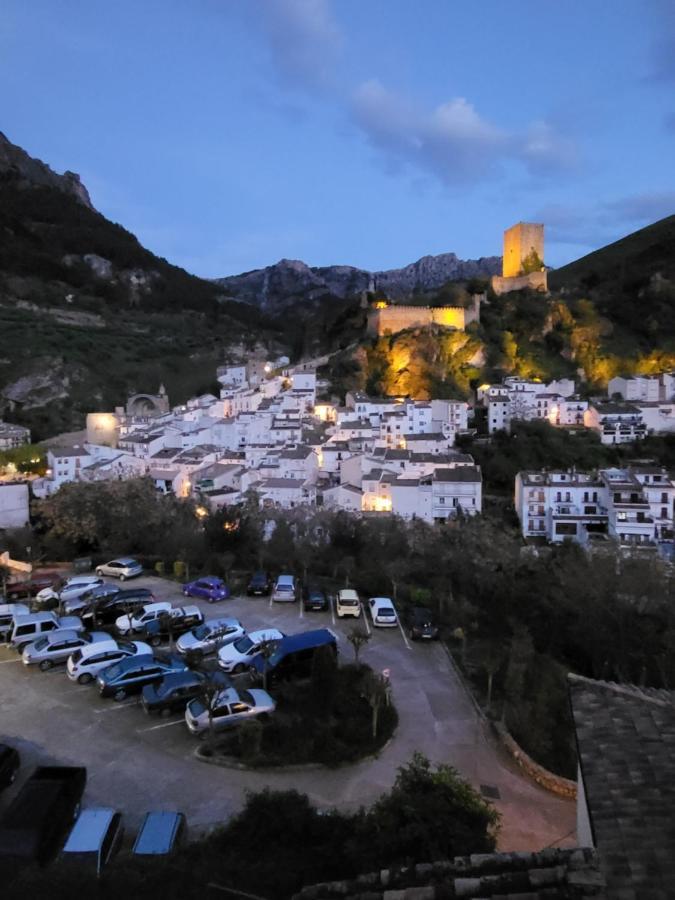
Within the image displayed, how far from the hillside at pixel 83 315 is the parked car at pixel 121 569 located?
34.2 m

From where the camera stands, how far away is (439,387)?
4962 centimetres

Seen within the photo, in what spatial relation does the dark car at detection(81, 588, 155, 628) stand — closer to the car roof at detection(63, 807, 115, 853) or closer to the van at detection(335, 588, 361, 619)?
the van at detection(335, 588, 361, 619)

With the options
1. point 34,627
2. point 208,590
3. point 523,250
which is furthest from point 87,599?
point 523,250

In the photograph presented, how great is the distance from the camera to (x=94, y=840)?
555 centimetres

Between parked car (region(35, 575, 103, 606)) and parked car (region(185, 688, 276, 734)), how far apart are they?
6573mm

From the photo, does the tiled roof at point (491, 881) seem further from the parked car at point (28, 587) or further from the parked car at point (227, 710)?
the parked car at point (28, 587)

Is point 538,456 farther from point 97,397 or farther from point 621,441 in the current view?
point 97,397

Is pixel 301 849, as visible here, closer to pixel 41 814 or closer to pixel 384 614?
pixel 41 814

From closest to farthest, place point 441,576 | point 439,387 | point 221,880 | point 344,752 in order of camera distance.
Result: point 221,880 → point 344,752 → point 441,576 → point 439,387

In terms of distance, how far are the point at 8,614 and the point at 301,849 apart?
908 centimetres

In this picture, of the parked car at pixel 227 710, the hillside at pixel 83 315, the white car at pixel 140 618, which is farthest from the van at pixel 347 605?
the hillside at pixel 83 315

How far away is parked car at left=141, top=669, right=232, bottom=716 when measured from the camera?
8656 mm

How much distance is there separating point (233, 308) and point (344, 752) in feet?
290

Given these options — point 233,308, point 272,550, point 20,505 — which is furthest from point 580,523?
point 233,308
